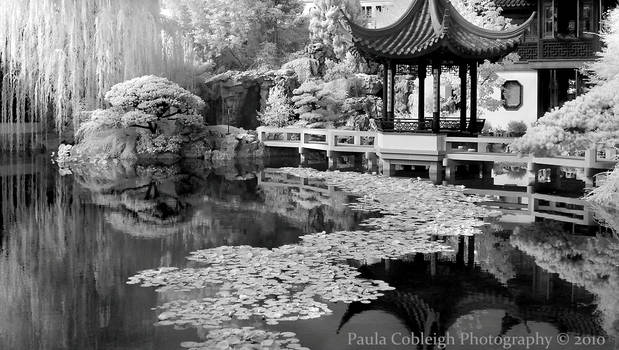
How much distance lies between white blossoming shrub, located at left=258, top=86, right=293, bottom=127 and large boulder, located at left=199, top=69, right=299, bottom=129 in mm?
732

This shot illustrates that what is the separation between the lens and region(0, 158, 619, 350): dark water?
6355mm

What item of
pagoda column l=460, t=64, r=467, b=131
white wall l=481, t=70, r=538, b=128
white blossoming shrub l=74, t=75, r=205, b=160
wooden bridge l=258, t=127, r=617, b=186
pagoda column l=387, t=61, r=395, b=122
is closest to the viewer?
wooden bridge l=258, t=127, r=617, b=186

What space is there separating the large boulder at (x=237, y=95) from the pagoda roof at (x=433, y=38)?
8.17 meters

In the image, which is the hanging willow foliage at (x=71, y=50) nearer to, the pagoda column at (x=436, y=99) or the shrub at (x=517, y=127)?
the pagoda column at (x=436, y=99)

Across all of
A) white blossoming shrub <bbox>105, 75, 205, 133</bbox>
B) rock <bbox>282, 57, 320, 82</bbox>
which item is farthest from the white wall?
white blossoming shrub <bbox>105, 75, 205, 133</bbox>

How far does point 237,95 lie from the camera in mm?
28000

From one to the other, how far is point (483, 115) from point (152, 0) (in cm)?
1239

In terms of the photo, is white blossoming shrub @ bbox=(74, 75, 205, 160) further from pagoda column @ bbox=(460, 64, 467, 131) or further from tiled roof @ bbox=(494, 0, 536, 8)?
tiled roof @ bbox=(494, 0, 536, 8)

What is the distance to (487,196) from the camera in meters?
14.8

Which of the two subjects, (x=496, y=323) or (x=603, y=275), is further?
(x=603, y=275)

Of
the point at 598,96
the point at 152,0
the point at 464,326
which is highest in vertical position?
the point at 152,0

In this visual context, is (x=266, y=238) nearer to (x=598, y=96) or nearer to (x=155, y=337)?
(x=155, y=337)

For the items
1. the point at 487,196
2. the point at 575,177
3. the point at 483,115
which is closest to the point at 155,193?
the point at 487,196

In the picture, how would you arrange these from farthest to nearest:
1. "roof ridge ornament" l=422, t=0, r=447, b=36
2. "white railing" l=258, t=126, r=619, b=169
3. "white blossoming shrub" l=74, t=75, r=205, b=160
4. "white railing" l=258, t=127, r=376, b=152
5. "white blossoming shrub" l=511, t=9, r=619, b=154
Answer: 1. "white blossoming shrub" l=74, t=75, r=205, b=160
2. "white railing" l=258, t=127, r=376, b=152
3. "roof ridge ornament" l=422, t=0, r=447, b=36
4. "white railing" l=258, t=126, r=619, b=169
5. "white blossoming shrub" l=511, t=9, r=619, b=154
